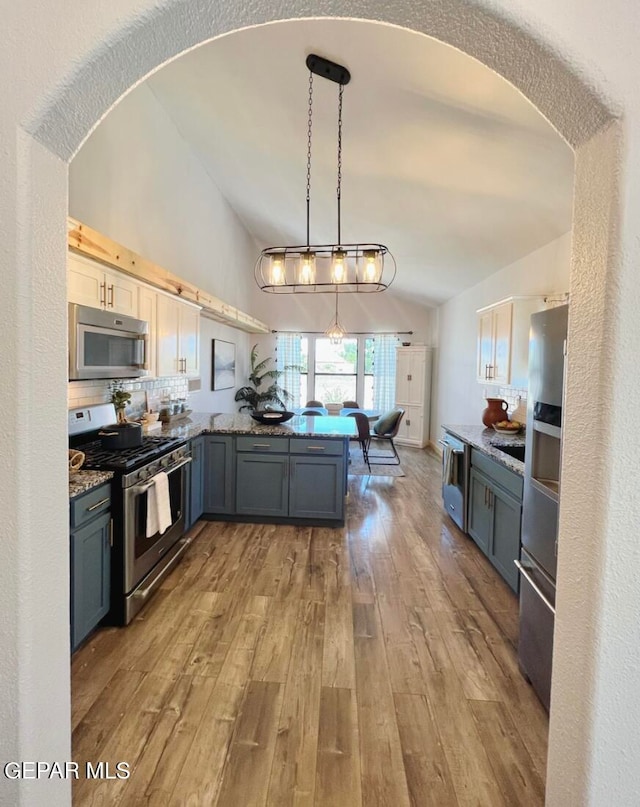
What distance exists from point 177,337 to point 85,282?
53.1 inches

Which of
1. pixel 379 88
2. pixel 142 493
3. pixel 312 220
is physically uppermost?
pixel 312 220

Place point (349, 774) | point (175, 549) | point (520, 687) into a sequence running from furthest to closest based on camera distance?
point (175, 549), point (520, 687), point (349, 774)

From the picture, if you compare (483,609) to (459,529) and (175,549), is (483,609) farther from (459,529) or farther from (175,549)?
(175,549)

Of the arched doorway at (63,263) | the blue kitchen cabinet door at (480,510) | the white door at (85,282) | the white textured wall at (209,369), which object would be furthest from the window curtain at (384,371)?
the arched doorway at (63,263)

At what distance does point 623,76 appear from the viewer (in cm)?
79

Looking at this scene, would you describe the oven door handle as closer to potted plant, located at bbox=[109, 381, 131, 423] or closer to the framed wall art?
potted plant, located at bbox=[109, 381, 131, 423]

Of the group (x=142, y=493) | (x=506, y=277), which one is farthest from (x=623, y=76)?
(x=506, y=277)

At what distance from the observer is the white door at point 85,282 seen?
226cm

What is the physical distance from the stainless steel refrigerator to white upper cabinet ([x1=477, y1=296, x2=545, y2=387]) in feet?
5.13

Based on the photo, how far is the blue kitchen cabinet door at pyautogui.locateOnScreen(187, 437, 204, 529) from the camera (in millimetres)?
3449

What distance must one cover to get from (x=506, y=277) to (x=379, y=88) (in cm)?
278

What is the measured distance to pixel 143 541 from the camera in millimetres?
2449

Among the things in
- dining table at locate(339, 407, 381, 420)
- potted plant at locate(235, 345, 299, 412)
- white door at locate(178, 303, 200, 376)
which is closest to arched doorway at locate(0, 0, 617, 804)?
white door at locate(178, 303, 200, 376)
